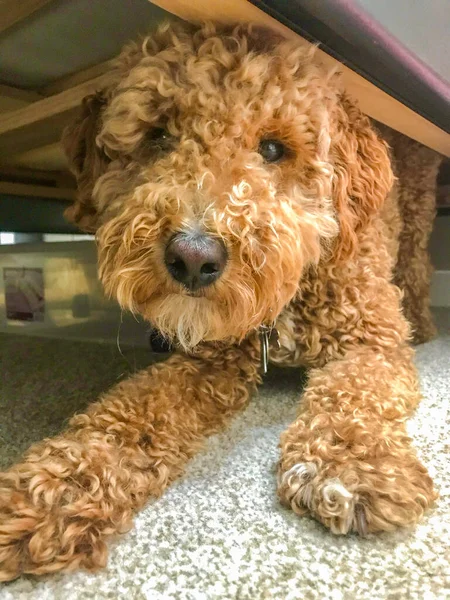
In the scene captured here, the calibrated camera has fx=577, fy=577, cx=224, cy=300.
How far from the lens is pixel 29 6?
1.59 metres

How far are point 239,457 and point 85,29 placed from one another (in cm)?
133

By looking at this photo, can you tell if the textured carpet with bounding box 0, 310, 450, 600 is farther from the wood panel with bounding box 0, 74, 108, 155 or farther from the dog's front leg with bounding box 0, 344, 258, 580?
the wood panel with bounding box 0, 74, 108, 155

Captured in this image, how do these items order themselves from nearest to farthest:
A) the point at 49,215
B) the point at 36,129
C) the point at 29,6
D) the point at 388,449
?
the point at 388,449 → the point at 29,6 → the point at 36,129 → the point at 49,215

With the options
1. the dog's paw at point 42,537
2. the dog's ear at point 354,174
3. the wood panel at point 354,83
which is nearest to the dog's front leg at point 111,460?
the dog's paw at point 42,537

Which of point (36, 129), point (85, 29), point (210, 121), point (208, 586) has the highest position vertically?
point (85, 29)

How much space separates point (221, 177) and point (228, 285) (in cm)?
25

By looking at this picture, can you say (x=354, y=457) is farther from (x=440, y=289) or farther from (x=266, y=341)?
(x=440, y=289)

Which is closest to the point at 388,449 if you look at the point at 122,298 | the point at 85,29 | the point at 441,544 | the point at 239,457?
the point at 441,544

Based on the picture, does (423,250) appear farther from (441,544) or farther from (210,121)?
(441,544)

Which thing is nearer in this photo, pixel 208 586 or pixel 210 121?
pixel 208 586

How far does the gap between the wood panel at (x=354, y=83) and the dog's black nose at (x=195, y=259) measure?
473 mm

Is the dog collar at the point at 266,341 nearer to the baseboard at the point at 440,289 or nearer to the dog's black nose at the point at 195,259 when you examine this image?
the dog's black nose at the point at 195,259

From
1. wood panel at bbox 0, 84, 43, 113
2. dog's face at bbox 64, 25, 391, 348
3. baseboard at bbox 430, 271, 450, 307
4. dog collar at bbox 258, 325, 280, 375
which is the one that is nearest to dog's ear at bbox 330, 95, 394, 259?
dog's face at bbox 64, 25, 391, 348

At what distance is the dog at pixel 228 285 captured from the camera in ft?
3.14
